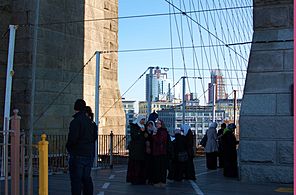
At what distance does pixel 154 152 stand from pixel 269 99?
296cm

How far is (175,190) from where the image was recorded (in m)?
10.7

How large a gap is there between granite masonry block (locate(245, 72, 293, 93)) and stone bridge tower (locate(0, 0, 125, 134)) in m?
9.50

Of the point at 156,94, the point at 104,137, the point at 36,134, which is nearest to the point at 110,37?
the point at 104,137

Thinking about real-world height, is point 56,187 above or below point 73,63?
below

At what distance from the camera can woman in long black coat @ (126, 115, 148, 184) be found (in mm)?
11477

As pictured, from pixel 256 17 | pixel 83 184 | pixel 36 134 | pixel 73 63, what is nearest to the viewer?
pixel 83 184

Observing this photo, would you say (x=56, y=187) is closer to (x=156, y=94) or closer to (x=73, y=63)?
(x=73, y=63)

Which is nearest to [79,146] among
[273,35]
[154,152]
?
[154,152]

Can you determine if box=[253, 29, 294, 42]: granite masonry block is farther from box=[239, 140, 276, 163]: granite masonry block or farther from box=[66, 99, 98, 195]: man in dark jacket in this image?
box=[66, 99, 98, 195]: man in dark jacket

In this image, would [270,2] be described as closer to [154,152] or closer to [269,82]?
[269,82]

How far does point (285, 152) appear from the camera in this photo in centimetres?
1107

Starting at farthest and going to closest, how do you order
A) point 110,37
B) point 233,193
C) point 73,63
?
point 110,37, point 73,63, point 233,193

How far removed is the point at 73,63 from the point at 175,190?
11114mm

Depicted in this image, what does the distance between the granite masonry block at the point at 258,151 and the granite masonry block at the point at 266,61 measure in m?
1.74
